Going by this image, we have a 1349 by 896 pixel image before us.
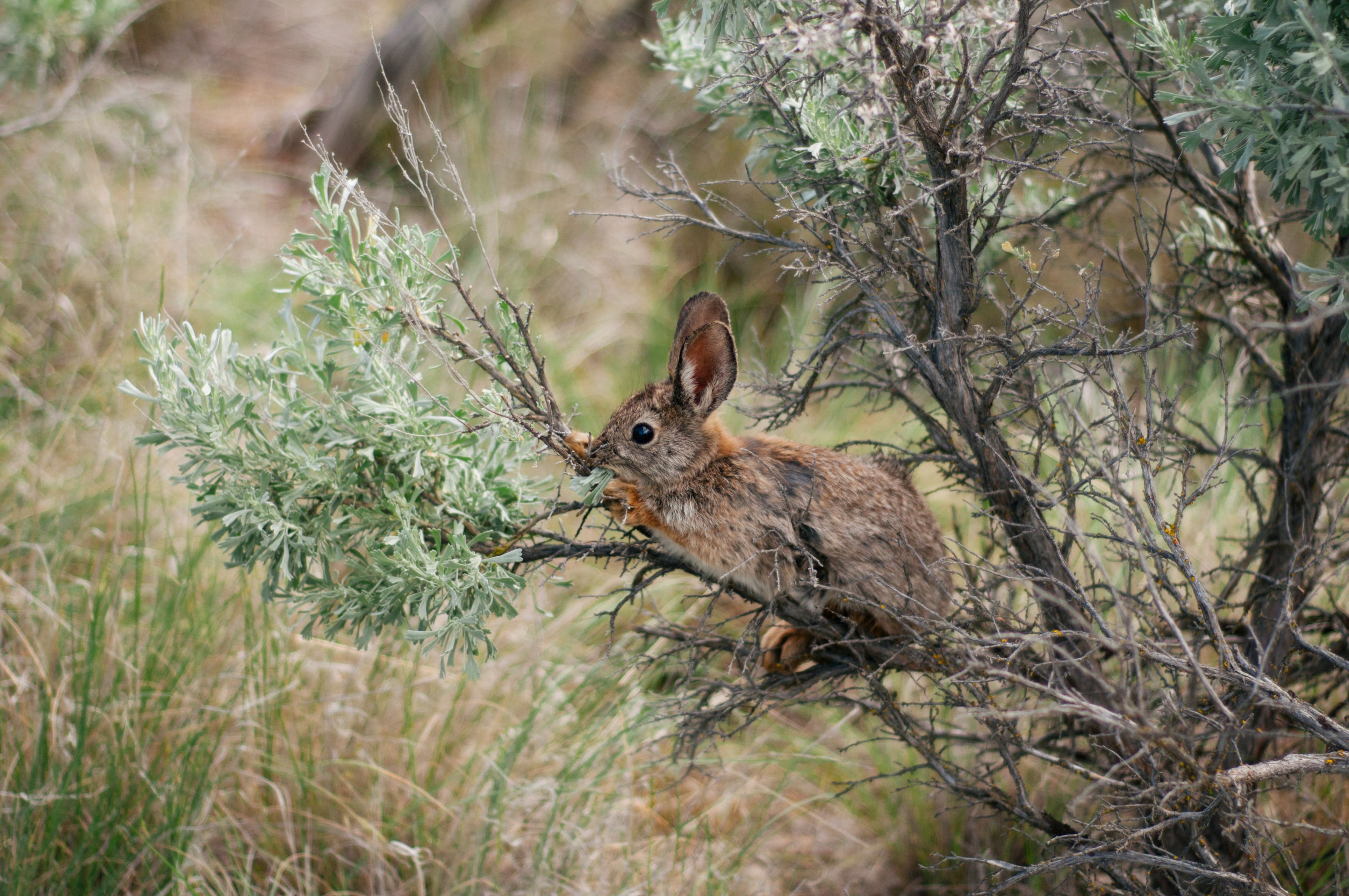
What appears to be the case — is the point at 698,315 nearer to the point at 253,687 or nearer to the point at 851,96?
the point at 851,96

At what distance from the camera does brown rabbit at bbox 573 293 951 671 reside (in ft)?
8.23

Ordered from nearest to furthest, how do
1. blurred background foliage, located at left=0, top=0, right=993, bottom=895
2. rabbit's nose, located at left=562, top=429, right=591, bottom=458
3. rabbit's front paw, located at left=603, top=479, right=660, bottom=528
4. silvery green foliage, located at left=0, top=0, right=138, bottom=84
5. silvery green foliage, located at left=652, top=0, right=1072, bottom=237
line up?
1. silvery green foliage, located at left=652, top=0, right=1072, bottom=237
2. rabbit's nose, located at left=562, top=429, right=591, bottom=458
3. rabbit's front paw, located at left=603, top=479, right=660, bottom=528
4. blurred background foliage, located at left=0, top=0, right=993, bottom=895
5. silvery green foliage, located at left=0, top=0, right=138, bottom=84

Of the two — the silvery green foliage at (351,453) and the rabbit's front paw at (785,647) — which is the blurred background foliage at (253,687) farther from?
the silvery green foliage at (351,453)

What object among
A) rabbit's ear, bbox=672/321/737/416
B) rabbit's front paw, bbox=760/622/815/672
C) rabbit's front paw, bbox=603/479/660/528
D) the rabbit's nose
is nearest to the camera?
the rabbit's nose

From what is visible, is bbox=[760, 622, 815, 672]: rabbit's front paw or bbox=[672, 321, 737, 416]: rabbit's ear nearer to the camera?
bbox=[672, 321, 737, 416]: rabbit's ear

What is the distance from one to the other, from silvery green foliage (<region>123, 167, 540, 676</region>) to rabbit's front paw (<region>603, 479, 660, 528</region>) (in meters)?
0.23

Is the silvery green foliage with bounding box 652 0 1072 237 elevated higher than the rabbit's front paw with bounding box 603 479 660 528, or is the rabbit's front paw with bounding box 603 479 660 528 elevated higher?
the silvery green foliage with bounding box 652 0 1072 237

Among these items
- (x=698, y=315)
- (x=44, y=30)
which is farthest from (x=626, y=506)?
(x=44, y=30)

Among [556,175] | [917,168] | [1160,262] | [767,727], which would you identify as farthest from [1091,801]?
[556,175]

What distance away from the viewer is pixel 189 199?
19.4ft

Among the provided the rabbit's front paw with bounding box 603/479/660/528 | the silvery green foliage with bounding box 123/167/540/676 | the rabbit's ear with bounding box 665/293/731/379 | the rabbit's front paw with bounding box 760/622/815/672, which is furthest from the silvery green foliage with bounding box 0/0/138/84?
the rabbit's front paw with bounding box 760/622/815/672

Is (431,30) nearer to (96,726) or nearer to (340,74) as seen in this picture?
(340,74)

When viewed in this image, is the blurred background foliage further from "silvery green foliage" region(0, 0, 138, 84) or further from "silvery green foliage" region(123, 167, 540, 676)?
"silvery green foliage" region(123, 167, 540, 676)

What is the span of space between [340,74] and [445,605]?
761cm
